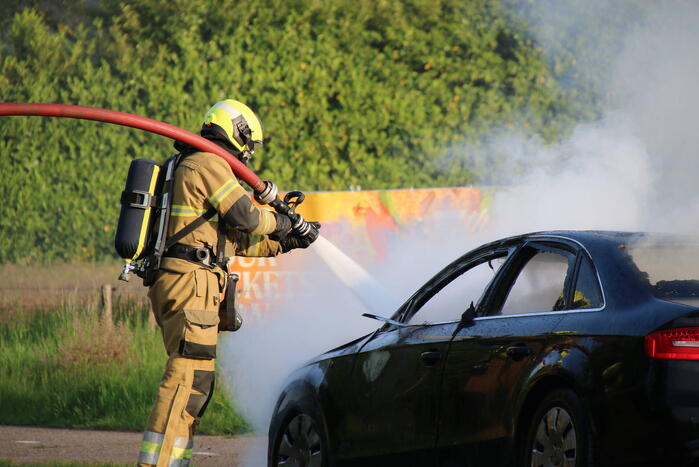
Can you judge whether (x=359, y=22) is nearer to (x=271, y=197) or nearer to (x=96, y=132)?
(x=96, y=132)

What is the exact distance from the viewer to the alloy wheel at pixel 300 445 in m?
6.35

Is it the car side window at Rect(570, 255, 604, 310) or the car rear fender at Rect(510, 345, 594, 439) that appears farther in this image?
the car side window at Rect(570, 255, 604, 310)

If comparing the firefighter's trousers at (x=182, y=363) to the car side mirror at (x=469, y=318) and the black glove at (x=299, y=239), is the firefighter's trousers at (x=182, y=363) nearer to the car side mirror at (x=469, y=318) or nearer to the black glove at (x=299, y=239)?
the black glove at (x=299, y=239)

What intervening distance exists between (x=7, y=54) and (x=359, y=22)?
3762 mm

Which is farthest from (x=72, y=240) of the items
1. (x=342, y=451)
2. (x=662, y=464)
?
(x=662, y=464)

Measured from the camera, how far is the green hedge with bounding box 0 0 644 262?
13.1 meters

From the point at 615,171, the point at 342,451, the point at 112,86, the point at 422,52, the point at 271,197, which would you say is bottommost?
the point at 342,451

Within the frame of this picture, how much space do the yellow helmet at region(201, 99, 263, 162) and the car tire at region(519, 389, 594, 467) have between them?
2.73 m

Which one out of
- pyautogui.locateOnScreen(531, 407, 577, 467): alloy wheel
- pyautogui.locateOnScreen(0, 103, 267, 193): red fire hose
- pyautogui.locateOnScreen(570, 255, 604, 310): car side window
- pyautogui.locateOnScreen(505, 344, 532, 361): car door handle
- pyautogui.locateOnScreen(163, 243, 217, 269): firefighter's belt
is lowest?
pyautogui.locateOnScreen(531, 407, 577, 467): alloy wheel

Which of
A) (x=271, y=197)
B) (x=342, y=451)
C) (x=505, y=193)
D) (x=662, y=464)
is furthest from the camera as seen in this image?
(x=505, y=193)

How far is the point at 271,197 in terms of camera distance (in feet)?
24.1

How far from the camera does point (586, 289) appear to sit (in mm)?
5000

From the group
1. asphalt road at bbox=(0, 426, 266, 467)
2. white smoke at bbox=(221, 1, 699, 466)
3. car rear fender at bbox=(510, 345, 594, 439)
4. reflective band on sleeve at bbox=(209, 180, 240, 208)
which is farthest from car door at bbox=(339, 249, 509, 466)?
white smoke at bbox=(221, 1, 699, 466)

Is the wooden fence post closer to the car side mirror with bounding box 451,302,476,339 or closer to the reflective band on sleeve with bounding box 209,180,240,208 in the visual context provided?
the reflective band on sleeve with bounding box 209,180,240,208
